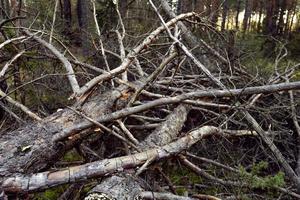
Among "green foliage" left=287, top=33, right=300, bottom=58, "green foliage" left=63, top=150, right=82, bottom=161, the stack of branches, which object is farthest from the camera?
"green foliage" left=287, top=33, right=300, bottom=58

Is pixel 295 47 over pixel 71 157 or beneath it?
over

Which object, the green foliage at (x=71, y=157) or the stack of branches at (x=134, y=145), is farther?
the green foliage at (x=71, y=157)

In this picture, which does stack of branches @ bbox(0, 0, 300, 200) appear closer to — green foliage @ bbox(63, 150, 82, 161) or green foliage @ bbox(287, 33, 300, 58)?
green foliage @ bbox(63, 150, 82, 161)

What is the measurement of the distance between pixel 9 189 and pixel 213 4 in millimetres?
5046

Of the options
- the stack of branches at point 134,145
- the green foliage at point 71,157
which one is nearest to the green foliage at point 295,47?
the stack of branches at point 134,145

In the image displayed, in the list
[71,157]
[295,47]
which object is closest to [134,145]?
[71,157]

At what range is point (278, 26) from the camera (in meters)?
13.9

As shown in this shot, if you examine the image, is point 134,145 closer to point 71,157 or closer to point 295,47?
point 71,157

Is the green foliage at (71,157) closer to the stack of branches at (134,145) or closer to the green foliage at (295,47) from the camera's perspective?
the stack of branches at (134,145)

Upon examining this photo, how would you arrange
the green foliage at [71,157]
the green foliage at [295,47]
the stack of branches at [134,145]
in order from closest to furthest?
1. the stack of branches at [134,145]
2. the green foliage at [71,157]
3. the green foliage at [295,47]

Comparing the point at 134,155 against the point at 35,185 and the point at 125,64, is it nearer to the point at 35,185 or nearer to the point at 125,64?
the point at 35,185

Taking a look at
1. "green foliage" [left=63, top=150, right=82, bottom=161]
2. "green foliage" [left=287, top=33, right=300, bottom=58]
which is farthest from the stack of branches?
"green foliage" [left=287, top=33, right=300, bottom=58]

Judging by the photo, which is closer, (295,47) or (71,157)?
(71,157)

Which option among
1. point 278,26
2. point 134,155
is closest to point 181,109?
point 134,155
